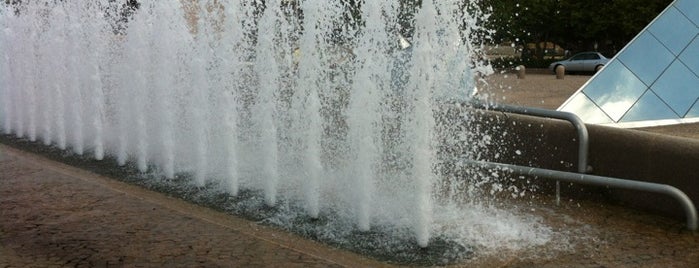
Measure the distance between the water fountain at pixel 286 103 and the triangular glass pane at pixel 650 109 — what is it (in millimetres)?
2700

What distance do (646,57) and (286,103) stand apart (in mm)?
5277

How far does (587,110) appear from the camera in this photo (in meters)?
9.12

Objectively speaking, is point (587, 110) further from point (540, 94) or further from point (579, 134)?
point (540, 94)

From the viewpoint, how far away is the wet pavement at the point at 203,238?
15.3 ft

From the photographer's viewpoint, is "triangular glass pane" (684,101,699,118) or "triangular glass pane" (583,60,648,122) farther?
"triangular glass pane" (684,101,699,118)

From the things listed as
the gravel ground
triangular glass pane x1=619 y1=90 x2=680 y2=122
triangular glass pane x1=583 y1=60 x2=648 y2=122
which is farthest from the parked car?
triangular glass pane x1=583 y1=60 x2=648 y2=122

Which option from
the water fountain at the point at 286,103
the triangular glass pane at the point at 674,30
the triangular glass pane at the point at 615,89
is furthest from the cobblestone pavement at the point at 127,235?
the triangular glass pane at the point at 674,30

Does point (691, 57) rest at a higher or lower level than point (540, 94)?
higher

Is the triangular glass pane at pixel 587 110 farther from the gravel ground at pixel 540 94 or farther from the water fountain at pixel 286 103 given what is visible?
the water fountain at pixel 286 103

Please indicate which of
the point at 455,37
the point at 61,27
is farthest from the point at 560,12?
the point at 455,37

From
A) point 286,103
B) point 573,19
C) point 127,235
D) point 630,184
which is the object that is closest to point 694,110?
point 630,184

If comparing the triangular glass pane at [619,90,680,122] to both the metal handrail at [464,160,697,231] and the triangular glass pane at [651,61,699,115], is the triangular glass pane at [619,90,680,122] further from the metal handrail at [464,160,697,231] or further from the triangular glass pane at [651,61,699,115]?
the metal handrail at [464,160,697,231]

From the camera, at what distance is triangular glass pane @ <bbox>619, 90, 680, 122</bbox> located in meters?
9.41

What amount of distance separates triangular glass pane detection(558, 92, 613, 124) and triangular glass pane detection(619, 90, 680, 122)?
517mm
